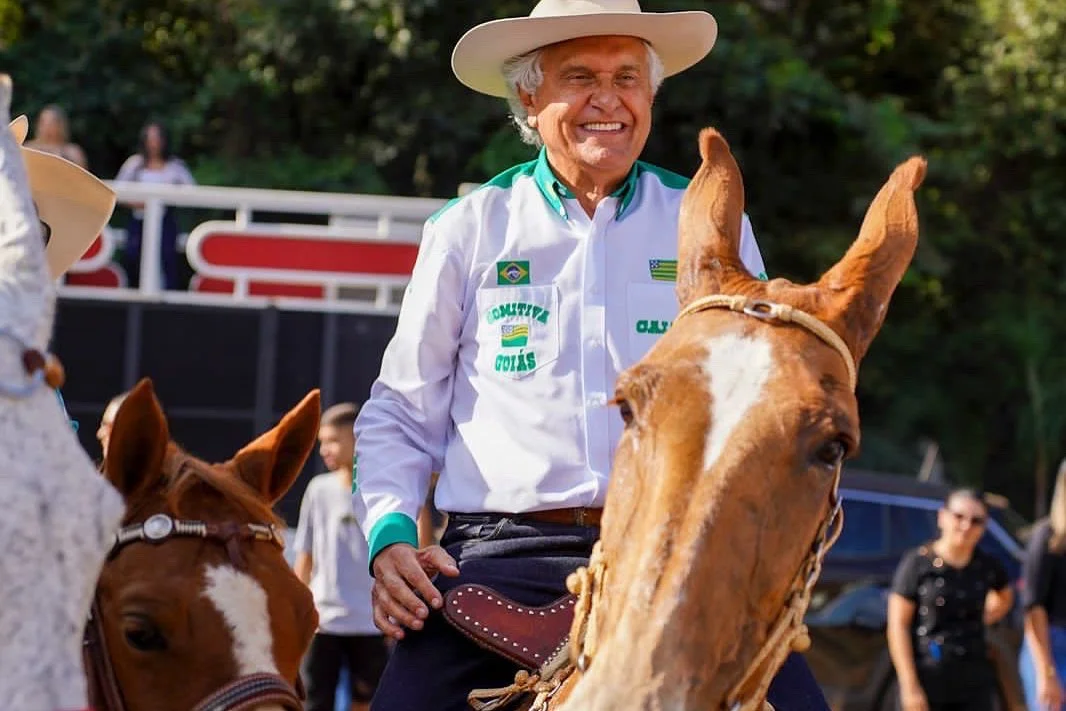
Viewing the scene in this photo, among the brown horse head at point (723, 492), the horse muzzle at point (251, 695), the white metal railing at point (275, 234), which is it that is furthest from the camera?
the white metal railing at point (275, 234)

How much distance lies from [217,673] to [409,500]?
2.01 feet

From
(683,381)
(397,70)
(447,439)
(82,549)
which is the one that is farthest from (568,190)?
(397,70)

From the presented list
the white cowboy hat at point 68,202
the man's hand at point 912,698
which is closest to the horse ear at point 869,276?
the white cowboy hat at point 68,202

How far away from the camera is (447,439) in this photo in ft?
14.9

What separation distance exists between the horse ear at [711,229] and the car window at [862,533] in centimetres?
895

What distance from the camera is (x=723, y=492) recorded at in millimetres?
3119

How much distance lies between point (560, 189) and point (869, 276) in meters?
1.15

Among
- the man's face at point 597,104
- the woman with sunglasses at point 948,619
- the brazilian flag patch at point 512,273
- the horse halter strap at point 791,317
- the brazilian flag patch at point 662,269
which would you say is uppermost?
the man's face at point 597,104

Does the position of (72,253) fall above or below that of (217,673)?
above

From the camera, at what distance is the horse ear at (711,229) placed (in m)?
3.60

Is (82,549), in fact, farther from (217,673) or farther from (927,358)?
(927,358)

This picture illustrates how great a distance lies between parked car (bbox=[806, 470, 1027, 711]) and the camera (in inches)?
474

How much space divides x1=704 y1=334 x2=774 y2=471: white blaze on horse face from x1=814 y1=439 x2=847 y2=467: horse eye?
5.7 inches

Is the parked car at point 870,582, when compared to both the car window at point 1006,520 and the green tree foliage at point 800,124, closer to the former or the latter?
the car window at point 1006,520
